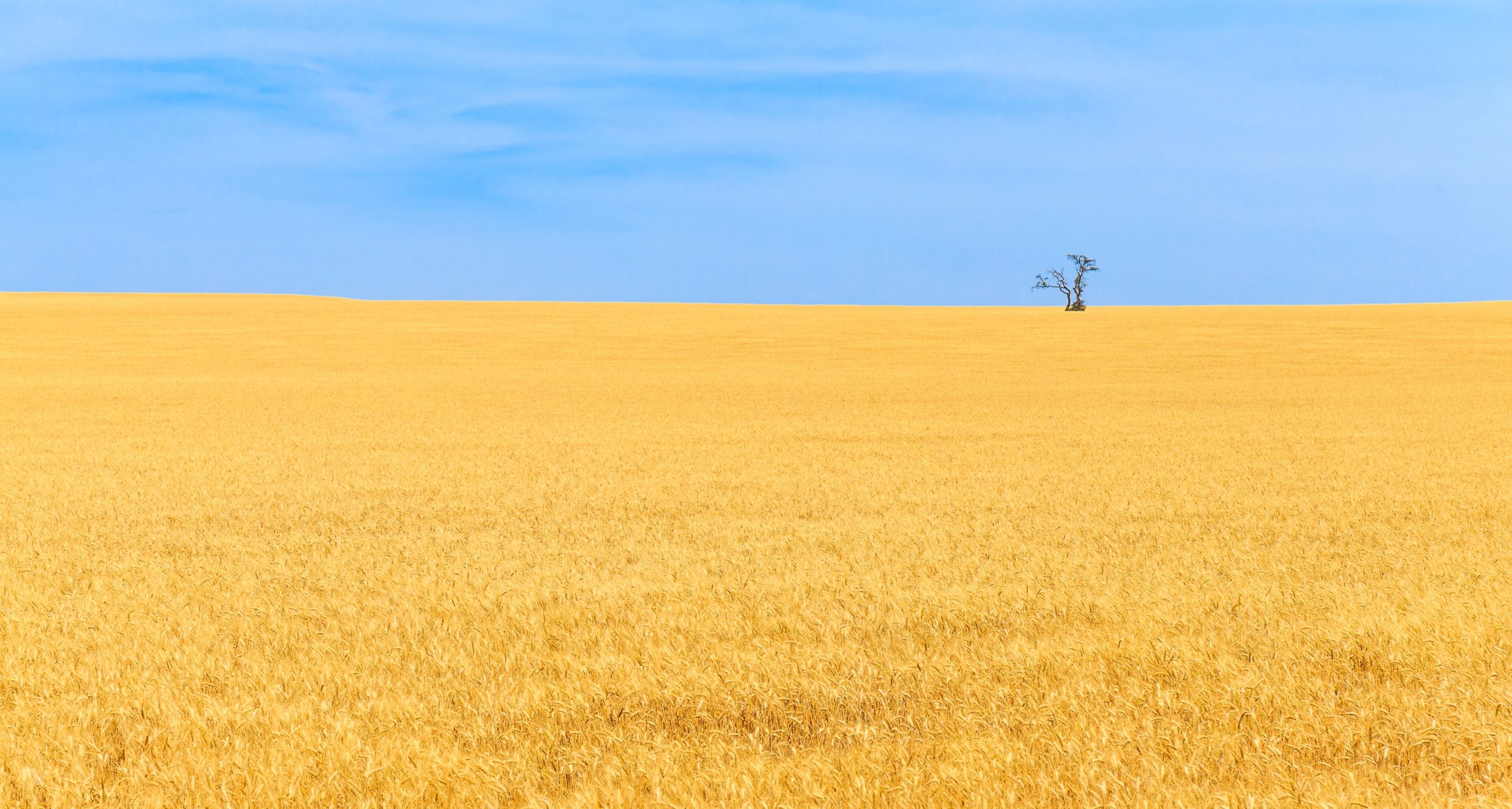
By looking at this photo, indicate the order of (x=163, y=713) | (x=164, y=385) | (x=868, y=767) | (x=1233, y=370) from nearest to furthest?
1. (x=868, y=767)
2. (x=163, y=713)
3. (x=164, y=385)
4. (x=1233, y=370)

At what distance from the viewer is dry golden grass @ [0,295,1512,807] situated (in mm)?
4457

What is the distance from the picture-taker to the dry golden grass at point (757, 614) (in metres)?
4.46

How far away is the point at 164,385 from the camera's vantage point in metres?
29.9

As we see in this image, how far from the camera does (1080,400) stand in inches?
1029

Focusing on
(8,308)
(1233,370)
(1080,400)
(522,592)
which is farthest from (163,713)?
(8,308)

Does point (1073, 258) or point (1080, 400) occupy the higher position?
point (1073, 258)

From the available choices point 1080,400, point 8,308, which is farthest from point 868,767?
point 8,308

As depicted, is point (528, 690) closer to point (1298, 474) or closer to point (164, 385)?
point (1298, 474)

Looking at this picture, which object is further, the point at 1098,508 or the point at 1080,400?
the point at 1080,400

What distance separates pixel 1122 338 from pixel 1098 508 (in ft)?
128

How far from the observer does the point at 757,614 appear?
6.81 meters

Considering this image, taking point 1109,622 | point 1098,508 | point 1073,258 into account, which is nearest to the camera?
point 1109,622

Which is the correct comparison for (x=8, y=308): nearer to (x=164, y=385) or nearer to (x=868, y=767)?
(x=164, y=385)

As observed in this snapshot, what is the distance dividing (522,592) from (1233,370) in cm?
3250
